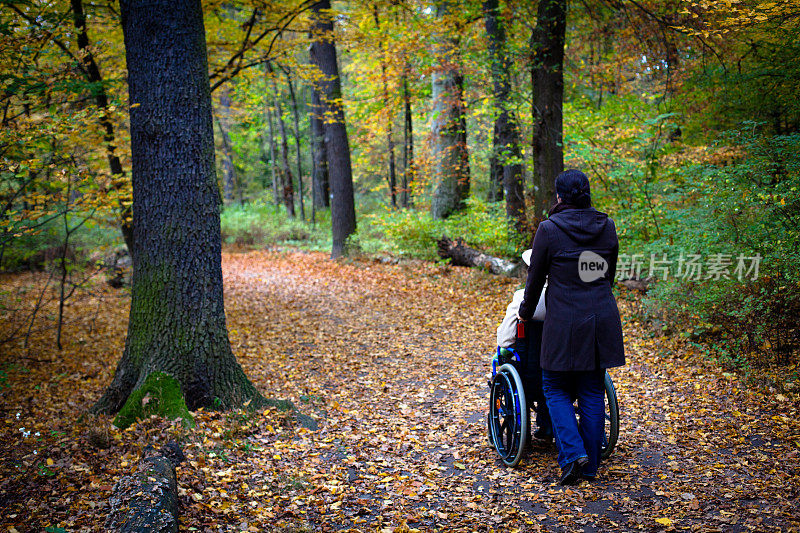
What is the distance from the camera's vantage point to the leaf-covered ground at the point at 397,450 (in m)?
3.24

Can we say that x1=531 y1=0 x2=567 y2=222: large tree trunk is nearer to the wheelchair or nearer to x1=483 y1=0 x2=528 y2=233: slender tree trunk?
x1=483 y1=0 x2=528 y2=233: slender tree trunk

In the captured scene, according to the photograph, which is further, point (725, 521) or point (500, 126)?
point (500, 126)

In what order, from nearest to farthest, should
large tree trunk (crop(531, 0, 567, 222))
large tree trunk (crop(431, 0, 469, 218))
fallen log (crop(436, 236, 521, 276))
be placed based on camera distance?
1. large tree trunk (crop(531, 0, 567, 222))
2. fallen log (crop(436, 236, 521, 276))
3. large tree trunk (crop(431, 0, 469, 218))

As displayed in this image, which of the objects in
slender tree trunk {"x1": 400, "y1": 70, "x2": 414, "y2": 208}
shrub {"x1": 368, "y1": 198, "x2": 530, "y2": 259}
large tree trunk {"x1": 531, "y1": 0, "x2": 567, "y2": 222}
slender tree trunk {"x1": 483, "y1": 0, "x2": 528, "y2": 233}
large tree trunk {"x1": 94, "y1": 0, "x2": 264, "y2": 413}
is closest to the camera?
large tree trunk {"x1": 94, "y1": 0, "x2": 264, "y2": 413}

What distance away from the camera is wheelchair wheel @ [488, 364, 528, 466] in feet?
12.0

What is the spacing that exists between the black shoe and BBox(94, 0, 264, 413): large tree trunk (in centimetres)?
311

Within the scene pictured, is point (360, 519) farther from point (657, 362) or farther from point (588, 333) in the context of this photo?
point (657, 362)

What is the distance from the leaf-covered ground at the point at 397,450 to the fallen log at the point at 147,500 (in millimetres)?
188

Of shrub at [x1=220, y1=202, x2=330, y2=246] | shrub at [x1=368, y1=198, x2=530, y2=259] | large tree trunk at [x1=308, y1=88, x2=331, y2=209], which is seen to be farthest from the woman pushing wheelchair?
large tree trunk at [x1=308, y1=88, x2=331, y2=209]

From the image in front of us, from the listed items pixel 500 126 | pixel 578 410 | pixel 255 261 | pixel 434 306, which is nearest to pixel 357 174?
pixel 255 261

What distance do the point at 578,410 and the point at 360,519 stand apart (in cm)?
170

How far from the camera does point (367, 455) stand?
4375mm

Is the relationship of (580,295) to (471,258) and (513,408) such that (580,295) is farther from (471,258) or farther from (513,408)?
(471,258)

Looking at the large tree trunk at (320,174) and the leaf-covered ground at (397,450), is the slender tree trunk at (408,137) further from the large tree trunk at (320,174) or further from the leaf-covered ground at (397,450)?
the leaf-covered ground at (397,450)
